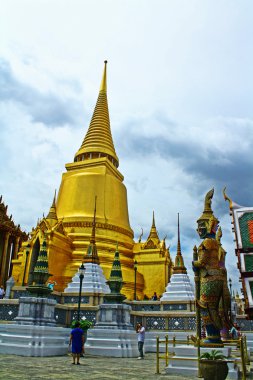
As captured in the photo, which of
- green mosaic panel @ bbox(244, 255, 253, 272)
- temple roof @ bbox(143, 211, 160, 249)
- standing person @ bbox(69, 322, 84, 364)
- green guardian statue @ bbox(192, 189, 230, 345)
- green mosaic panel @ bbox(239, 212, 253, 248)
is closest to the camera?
green mosaic panel @ bbox(244, 255, 253, 272)

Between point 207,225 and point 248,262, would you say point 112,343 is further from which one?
point 248,262

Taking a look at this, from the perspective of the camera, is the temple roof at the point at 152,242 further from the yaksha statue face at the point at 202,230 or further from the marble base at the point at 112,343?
the yaksha statue face at the point at 202,230

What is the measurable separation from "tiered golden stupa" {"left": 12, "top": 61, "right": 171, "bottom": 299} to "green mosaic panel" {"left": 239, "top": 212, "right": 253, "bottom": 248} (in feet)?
51.6

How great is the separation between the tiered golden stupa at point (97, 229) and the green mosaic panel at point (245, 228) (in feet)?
51.6

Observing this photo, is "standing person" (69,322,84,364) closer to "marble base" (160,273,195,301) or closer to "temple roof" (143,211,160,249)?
"marble base" (160,273,195,301)

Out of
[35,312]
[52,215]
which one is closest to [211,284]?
[35,312]

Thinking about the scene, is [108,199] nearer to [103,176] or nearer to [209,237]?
[103,176]

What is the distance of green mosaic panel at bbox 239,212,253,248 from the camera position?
5.22 m

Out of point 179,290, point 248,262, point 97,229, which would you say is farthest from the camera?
point 97,229

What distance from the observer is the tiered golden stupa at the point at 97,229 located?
24.1 m

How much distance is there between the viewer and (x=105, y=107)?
37.6m

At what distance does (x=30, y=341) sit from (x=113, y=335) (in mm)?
3098

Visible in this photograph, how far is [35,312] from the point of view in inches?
452

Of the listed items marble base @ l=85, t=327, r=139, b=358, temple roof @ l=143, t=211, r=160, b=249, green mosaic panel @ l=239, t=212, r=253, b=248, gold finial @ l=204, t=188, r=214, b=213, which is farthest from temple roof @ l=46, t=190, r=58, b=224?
green mosaic panel @ l=239, t=212, r=253, b=248
